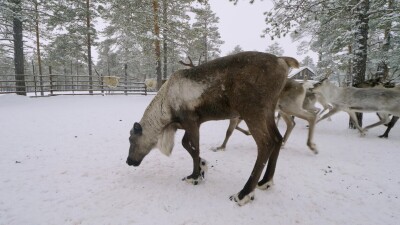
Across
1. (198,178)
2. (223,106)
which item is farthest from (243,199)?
(223,106)

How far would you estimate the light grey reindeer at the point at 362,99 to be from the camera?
599 centimetres

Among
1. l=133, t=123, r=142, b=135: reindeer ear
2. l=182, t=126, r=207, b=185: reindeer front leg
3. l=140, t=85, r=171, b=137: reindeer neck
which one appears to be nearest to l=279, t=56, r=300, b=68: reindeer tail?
l=182, t=126, r=207, b=185: reindeer front leg

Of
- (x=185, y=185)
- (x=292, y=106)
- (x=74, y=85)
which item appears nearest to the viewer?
(x=185, y=185)

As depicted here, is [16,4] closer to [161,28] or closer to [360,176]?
[161,28]

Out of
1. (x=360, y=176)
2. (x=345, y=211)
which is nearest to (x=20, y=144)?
(x=345, y=211)

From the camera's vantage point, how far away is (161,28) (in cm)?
1773

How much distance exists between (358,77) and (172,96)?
726 centimetres

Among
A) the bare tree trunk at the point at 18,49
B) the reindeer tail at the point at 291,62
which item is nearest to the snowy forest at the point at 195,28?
the bare tree trunk at the point at 18,49

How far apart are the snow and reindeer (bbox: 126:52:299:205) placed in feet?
0.98

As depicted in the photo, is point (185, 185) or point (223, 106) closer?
point (223, 106)

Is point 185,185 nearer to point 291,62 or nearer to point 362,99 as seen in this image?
point 291,62

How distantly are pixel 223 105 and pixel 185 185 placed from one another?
1226 mm

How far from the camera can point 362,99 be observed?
6441 millimetres

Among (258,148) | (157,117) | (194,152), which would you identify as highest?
(157,117)
